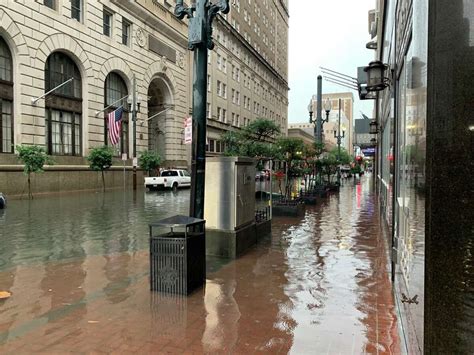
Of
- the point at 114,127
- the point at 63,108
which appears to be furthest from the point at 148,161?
the point at 63,108

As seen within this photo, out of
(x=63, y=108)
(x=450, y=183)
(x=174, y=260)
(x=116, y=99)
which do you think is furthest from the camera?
(x=116, y=99)

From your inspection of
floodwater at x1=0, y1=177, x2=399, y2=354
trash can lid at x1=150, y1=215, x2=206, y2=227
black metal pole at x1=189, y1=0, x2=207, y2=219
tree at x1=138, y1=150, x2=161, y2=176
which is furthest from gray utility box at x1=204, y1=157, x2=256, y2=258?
tree at x1=138, y1=150, x2=161, y2=176

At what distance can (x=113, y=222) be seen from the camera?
13727mm

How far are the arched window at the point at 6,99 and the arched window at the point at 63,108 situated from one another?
127 inches

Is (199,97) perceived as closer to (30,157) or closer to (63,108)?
(30,157)

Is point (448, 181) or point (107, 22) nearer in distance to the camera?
point (448, 181)

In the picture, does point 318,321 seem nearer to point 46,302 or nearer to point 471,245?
point 471,245

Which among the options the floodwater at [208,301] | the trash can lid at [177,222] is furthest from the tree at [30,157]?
the trash can lid at [177,222]

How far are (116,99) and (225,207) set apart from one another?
111 ft

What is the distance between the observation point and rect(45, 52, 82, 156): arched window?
3159 cm

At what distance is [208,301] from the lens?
5.50 metres

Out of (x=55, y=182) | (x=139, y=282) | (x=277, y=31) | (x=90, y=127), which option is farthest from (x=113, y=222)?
(x=277, y=31)

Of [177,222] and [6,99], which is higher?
[6,99]

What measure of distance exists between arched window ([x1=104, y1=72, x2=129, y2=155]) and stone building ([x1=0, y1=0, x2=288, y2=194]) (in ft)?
0.29
